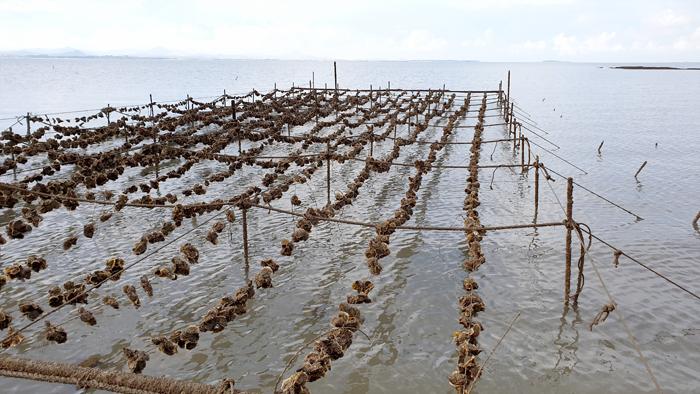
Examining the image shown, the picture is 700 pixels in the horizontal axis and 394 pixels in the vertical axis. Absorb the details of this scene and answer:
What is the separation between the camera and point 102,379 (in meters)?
4.34

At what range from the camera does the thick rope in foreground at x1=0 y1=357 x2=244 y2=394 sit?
4122mm

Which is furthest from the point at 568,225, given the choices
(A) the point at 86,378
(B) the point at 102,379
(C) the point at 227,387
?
(A) the point at 86,378

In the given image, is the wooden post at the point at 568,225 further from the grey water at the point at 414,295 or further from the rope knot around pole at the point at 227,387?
the rope knot around pole at the point at 227,387

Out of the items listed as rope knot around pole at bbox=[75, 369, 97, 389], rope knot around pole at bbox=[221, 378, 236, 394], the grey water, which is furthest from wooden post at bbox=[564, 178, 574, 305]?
rope knot around pole at bbox=[75, 369, 97, 389]

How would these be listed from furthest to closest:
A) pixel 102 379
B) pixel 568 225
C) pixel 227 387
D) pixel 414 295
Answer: pixel 414 295, pixel 568 225, pixel 102 379, pixel 227 387

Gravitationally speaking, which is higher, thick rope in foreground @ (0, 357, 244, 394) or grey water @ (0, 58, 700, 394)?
thick rope in foreground @ (0, 357, 244, 394)

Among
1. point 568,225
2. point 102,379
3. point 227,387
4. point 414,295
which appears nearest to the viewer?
point 227,387

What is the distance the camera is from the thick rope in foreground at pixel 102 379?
4122mm

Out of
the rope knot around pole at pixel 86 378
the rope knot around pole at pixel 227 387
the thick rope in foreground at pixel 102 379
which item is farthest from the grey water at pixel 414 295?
the rope knot around pole at pixel 227 387

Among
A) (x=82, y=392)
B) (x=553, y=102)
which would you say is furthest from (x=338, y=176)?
(x=553, y=102)

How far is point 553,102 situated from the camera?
47844mm

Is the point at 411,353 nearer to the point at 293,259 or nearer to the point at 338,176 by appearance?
the point at 293,259

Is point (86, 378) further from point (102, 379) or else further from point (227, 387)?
point (227, 387)

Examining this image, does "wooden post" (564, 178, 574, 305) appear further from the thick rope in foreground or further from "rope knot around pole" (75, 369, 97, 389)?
"rope knot around pole" (75, 369, 97, 389)
